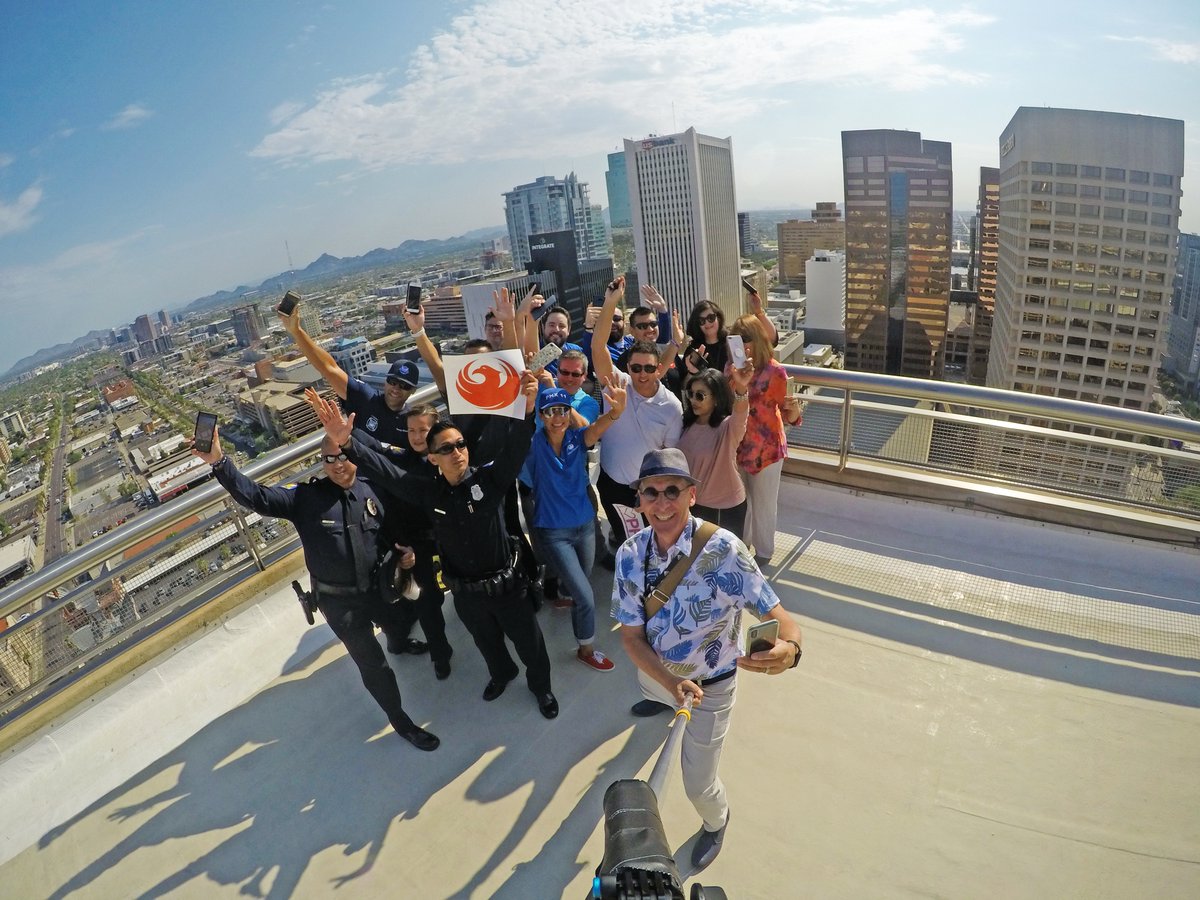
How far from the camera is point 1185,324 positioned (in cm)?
2600

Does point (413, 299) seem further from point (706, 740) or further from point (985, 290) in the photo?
point (985, 290)

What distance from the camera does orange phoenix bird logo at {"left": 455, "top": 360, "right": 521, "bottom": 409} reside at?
122 inches

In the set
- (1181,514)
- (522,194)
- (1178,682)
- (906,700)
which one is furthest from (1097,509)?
(522,194)

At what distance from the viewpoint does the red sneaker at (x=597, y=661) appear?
3322mm

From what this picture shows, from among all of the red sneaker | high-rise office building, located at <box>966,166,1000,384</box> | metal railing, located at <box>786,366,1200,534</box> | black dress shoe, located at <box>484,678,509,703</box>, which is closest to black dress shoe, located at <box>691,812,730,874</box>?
the red sneaker

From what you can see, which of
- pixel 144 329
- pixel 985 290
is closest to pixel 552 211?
pixel 985 290

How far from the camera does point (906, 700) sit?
2.89 metres

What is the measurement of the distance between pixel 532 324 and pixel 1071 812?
3.83 metres

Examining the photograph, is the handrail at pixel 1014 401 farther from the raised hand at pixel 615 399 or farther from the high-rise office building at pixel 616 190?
the high-rise office building at pixel 616 190

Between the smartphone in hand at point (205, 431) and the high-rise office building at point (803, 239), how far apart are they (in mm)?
90431

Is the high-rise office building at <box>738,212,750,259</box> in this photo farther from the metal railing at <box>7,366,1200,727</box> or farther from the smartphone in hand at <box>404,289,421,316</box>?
the smartphone in hand at <box>404,289,421,316</box>

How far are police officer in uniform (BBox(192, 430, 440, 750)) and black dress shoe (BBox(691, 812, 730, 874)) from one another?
1.64m

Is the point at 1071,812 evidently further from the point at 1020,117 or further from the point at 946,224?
the point at 946,224

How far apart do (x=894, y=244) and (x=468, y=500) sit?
213ft
